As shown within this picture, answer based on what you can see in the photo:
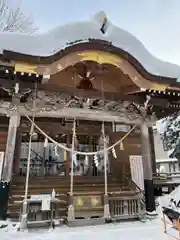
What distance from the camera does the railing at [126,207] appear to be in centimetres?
611

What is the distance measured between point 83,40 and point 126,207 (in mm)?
4960

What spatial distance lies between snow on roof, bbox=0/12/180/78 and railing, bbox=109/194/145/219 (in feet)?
13.5

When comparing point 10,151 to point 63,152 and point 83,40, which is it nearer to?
point 63,152

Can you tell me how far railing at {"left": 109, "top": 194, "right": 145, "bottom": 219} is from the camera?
6109 millimetres

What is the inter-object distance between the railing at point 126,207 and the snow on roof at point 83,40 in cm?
410

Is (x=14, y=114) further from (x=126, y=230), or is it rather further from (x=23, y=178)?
(x=126, y=230)

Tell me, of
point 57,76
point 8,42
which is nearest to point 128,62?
point 57,76

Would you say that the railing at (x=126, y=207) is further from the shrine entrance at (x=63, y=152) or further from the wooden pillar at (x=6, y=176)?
the wooden pillar at (x=6, y=176)

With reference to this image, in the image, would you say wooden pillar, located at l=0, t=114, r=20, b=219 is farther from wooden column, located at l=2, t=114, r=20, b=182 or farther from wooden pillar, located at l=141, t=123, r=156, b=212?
wooden pillar, located at l=141, t=123, r=156, b=212

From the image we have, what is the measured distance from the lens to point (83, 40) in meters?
6.07

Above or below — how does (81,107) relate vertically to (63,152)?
above

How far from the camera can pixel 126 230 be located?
205 inches

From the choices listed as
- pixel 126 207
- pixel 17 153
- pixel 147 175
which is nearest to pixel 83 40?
pixel 17 153

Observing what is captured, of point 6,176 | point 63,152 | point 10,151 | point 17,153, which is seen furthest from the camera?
point 63,152
